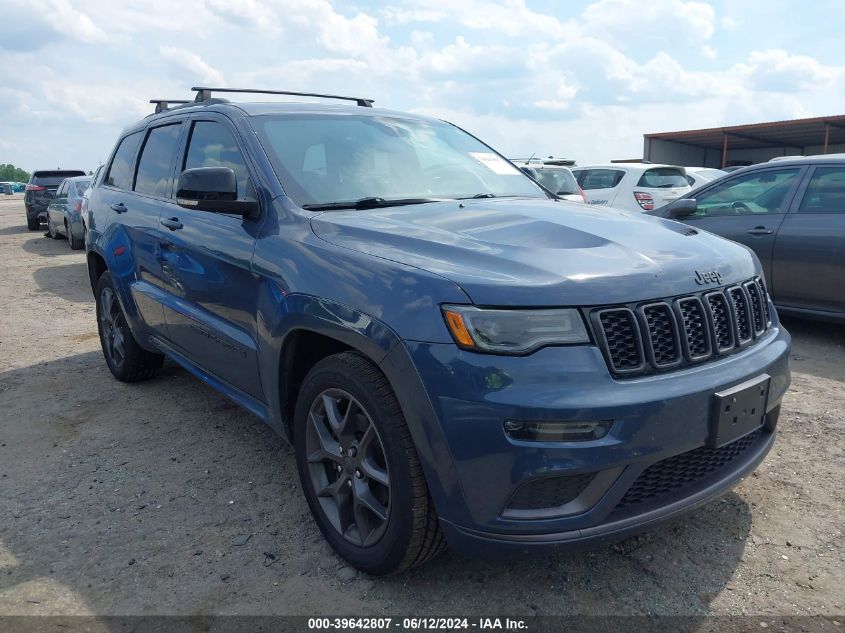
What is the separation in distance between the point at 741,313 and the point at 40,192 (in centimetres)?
2074

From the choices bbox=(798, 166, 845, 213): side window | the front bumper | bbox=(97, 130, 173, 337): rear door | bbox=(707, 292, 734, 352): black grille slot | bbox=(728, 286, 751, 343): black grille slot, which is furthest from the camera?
bbox=(798, 166, 845, 213): side window

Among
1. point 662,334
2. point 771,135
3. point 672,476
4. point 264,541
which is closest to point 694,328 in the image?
point 662,334

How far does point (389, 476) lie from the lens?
7.59ft

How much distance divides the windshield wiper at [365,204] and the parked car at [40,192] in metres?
19.0

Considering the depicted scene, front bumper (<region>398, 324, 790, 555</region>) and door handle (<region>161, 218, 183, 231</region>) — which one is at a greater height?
door handle (<region>161, 218, 183, 231</region>)

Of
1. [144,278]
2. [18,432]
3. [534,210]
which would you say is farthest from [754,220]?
[18,432]

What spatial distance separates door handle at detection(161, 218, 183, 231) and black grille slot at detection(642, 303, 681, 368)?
247 centimetres

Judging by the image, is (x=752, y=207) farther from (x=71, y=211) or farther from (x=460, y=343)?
(x=71, y=211)

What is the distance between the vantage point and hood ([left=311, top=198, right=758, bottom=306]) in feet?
7.09

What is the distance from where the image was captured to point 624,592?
2473 mm

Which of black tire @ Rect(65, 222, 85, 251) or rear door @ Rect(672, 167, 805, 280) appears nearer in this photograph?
rear door @ Rect(672, 167, 805, 280)

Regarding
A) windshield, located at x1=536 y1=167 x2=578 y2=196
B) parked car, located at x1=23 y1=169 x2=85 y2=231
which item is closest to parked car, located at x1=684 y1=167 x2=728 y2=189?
windshield, located at x1=536 y1=167 x2=578 y2=196

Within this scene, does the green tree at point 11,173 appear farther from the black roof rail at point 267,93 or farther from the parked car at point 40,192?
the black roof rail at point 267,93

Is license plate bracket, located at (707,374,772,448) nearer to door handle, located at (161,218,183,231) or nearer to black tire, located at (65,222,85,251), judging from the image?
door handle, located at (161,218,183,231)
